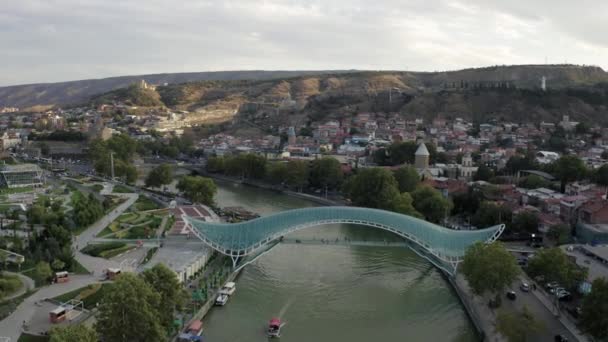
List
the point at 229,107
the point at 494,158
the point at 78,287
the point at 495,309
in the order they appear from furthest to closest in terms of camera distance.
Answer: the point at 229,107 → the point at 494,158 → the point at 78,287 → the point at 495,309

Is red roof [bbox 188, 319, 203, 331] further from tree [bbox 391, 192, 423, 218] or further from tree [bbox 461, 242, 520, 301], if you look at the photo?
tree [bbox 391, 192, 423, 218]

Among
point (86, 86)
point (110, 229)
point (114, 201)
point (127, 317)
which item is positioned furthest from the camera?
point (86, 86)

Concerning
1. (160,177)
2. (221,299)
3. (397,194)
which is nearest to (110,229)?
(221,299)

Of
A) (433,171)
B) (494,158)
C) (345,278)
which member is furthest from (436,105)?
(345,278)

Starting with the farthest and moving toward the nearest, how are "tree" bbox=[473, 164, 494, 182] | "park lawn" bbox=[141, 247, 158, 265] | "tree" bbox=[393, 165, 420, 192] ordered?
"tree" bbox=[473, 164, 494, 182]
"tree" bbox=[393, 165, 420, 192]
"park lawn" bbox=[141, 247, 158, 265]

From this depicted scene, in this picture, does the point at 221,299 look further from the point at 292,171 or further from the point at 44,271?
the point at 292,171

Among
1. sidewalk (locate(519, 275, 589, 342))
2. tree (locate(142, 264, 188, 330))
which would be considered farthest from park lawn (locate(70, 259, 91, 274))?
sidewalk (locate(519, 275, 589, 342))

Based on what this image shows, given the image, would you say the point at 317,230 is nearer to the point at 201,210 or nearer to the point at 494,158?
the point at 201,210
